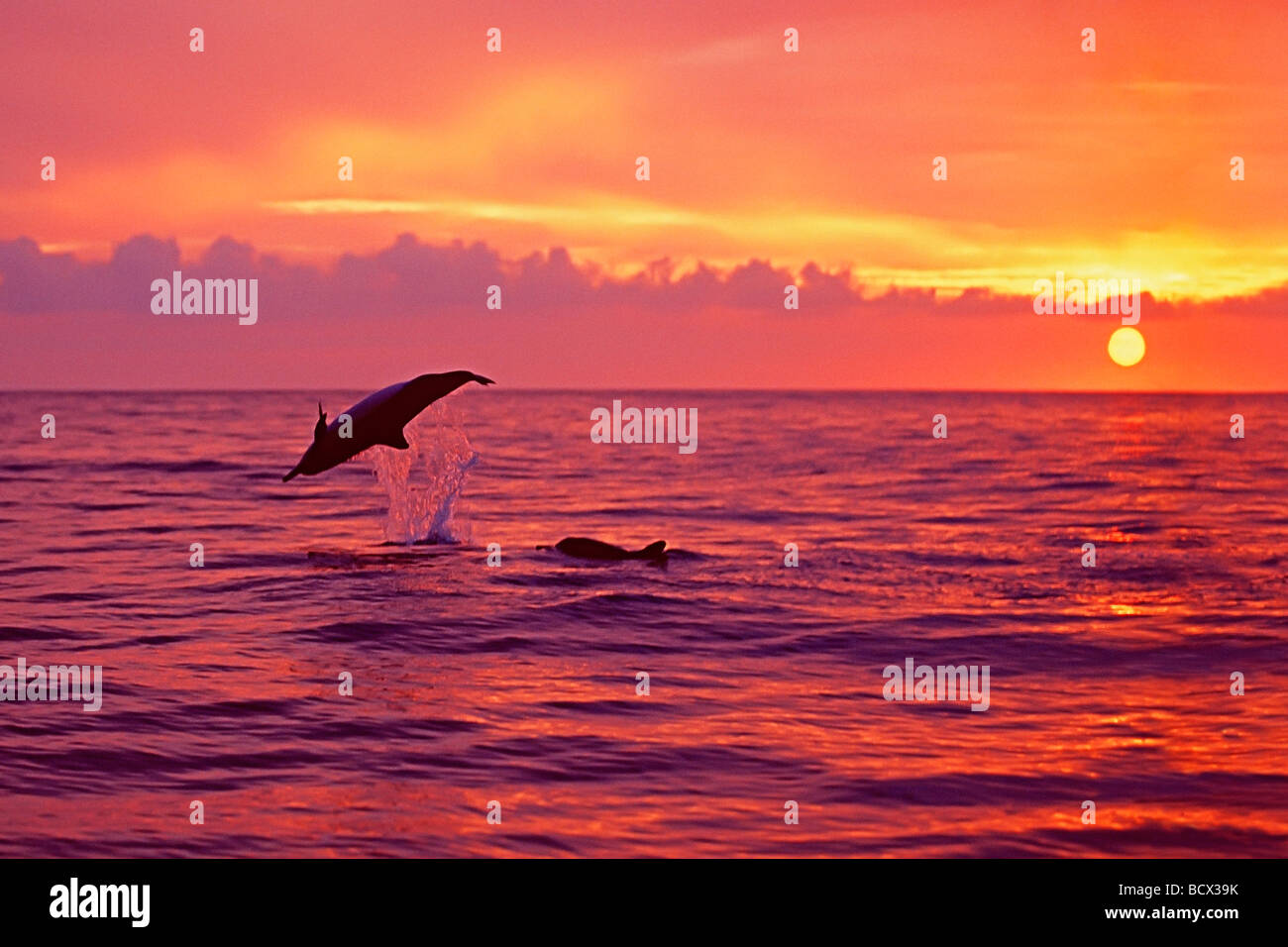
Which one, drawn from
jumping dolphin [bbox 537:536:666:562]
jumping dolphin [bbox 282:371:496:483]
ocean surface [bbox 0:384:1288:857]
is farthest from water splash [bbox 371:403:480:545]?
jumping dolphin [bbox 537:536:666:562]

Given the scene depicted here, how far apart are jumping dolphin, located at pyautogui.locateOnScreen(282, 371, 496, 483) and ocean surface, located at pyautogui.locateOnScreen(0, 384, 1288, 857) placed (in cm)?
150

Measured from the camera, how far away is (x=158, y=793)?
930 centimetres

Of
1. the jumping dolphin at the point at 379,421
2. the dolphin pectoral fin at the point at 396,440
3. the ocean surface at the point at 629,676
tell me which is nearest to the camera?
the ocean surface at the point at 629,676

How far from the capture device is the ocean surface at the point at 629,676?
8.88 meters

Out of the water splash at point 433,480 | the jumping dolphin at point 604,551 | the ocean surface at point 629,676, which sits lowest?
the ocean surface at point 629,676

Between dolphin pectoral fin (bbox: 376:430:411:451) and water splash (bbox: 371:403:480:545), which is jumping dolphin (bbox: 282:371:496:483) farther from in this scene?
water splash (bbox: 371:403:480:545)

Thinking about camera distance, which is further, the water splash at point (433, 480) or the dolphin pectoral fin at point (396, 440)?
the water splash at point (433, 480)

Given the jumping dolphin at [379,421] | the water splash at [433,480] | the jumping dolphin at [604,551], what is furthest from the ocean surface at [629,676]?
the jumping dolphin at [379,421]

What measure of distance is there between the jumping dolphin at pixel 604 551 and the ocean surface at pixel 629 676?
16.8 inches

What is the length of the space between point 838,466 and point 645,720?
116 ft

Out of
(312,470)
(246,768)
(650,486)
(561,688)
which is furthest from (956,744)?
(650,486)

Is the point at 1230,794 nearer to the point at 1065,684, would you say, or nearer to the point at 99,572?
the point at 1065,684

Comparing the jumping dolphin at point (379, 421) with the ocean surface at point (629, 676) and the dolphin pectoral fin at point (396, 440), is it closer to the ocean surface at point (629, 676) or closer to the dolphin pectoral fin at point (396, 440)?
the dolphin pectoral fin at point (396, 440)
